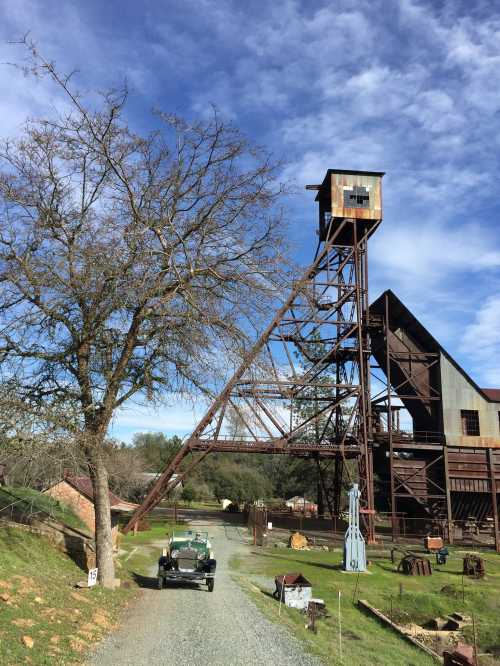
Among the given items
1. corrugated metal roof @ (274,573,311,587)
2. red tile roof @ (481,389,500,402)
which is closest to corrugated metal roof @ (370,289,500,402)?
red tile roof @ (481,389,500,402)

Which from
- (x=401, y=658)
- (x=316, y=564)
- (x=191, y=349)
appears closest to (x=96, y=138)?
(x=191, y=349)

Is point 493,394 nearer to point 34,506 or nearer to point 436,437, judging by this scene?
point 436,437

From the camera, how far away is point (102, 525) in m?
15.5

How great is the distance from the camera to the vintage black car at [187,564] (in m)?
15.9

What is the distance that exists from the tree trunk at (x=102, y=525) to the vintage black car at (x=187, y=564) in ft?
5.06

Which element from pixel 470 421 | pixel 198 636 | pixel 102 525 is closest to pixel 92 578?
pixel 102 525

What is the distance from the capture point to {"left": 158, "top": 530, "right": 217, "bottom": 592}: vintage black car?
15.9 meters

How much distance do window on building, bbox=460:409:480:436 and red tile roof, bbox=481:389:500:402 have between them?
58.3 inches

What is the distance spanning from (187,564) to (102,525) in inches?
107

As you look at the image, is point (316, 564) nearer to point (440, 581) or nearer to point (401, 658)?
point (440, 581)

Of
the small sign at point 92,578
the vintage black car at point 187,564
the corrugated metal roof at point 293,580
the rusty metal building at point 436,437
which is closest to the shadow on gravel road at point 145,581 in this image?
the vintage black car at point 187,564

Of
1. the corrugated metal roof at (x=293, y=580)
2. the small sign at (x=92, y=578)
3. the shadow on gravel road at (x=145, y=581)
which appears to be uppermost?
the small sign at (x=92, y=578)

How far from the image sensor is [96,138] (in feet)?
41.9

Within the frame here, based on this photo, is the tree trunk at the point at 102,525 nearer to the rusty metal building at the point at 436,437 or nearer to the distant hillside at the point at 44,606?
the distant hillside at the point at 44,606
